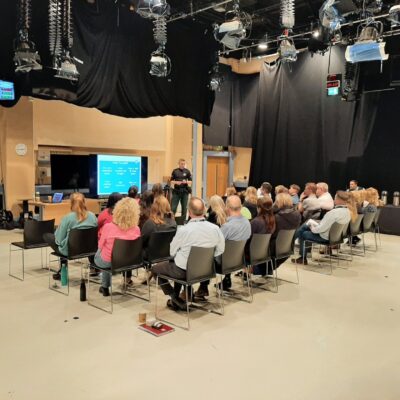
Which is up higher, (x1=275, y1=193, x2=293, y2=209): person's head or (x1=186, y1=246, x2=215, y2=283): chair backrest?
(x1=275, y1=193, x2=293, y2=209): person's head

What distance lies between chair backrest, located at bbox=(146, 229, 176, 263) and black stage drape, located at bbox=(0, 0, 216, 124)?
3.68 metres

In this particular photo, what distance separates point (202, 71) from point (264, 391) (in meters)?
8.61

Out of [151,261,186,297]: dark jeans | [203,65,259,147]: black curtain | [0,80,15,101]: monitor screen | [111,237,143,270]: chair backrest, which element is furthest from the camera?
[203,65,259,147]: black curtain

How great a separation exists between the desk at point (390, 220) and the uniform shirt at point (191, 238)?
7225 mm

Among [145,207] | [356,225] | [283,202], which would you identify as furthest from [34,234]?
[356,225]

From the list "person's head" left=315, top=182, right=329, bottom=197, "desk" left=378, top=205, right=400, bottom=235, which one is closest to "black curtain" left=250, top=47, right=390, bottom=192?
"desk" left=378, top=205, right=400, bottom=235

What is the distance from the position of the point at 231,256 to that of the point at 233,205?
58 centimetres

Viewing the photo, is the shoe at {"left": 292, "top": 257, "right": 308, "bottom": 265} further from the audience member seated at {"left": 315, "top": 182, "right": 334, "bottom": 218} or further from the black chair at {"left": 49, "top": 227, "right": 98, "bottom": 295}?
the black chair at {"left": 49, "top": 227, "right": 98, "bottom": 295}

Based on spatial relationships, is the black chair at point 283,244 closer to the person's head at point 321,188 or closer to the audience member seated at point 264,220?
the audience member seated at point 264,220

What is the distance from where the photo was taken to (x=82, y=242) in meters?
4.80

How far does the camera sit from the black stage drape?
677 cm

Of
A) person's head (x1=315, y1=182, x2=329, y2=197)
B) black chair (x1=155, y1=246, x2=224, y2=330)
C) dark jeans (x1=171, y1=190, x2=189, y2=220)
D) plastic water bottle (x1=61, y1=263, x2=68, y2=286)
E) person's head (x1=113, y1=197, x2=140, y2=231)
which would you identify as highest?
person's head (x1=315, y1=182, x2=329, y2=197)

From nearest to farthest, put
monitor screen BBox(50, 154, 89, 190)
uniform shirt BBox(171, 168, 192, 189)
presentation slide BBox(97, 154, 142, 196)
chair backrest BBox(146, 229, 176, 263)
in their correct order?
chair backrest BBox(146, 229, 176, 263), monitor screen BBox(50, 154, 89, 190), presentation slide BBox(97, 154, 142, 196), uniform shirt BBox(171, 168, 192, 189)

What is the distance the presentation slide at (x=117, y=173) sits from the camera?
10.1 metres
